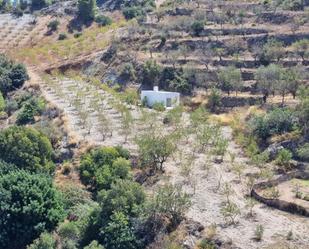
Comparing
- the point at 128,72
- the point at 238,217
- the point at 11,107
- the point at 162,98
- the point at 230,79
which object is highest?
the point at 230,79

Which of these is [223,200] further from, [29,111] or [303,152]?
[29,111]

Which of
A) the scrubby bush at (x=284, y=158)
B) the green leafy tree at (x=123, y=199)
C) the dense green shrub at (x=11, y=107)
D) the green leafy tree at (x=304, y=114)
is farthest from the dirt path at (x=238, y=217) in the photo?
the dense green shrub at (x=11, y=107)

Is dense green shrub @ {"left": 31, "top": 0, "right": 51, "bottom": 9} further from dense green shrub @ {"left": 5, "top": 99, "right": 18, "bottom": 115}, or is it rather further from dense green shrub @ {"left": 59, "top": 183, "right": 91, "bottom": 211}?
dense green shrub @ {"left": 59, "top": 183, "right": 91, "bottom": 211}

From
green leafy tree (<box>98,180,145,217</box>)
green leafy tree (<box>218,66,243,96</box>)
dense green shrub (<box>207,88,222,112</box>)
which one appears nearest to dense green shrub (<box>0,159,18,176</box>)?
green leafy tree (<box>98,180,145,217</box>)

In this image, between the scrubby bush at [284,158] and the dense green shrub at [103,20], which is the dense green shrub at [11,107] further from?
the scrubby bush at [284,158]

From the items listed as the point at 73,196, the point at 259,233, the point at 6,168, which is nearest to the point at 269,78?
the point at 73,196

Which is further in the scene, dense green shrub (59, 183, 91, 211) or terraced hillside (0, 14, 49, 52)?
terraced hillside (0, 14, 49, 52)
